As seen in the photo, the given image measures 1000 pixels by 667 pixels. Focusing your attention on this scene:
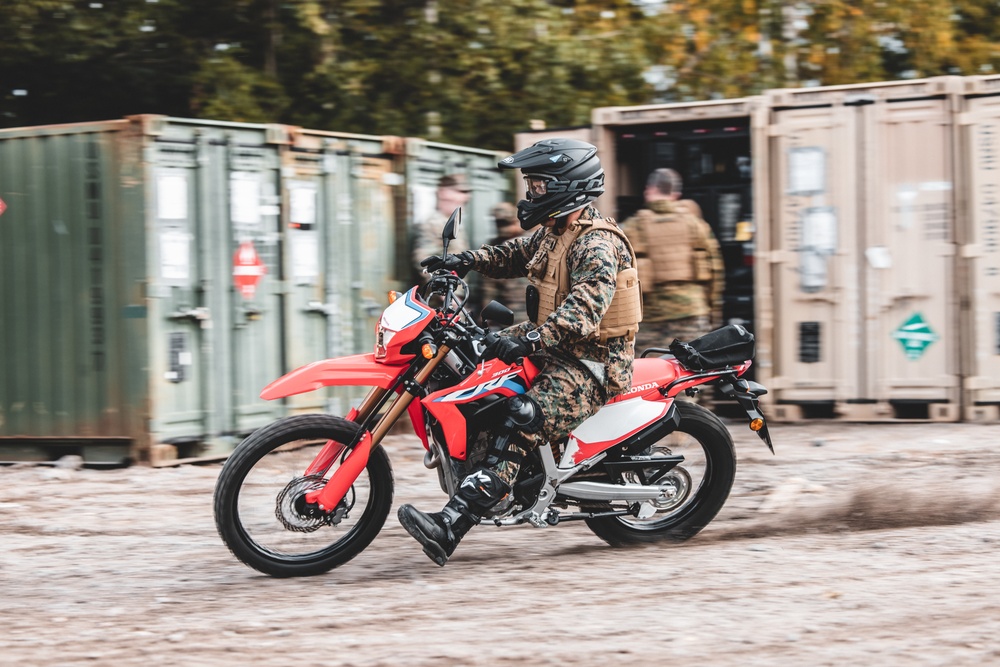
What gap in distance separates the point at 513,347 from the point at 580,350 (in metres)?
0.48

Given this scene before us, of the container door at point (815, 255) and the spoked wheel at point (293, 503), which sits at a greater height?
the container door at point (815, 255)

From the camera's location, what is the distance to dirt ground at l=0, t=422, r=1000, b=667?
4.29m

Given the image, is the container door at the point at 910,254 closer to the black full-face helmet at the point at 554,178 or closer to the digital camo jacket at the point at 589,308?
the digital camo jacket at the point at 589,308

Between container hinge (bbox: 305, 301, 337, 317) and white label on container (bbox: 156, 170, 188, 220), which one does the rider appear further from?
container hinge (bbox: 305, 301, 337, 317)

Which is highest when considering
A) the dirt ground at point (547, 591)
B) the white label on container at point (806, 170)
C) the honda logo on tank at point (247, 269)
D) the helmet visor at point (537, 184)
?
the white label on container at point (806, 170)

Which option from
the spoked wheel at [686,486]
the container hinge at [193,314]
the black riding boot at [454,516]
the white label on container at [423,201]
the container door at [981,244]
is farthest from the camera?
the white label on container at [423,201]

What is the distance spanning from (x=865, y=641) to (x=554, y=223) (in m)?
2.23

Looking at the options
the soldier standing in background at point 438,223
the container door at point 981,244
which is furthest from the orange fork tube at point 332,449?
the container door at point 981,244

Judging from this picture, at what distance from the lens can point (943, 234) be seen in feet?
31.9

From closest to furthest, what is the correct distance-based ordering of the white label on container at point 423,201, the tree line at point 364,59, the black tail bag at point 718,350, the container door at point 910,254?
the black tail bag at point 718,350
the container door at point 910,254
the white label on container at point 423,201
the tree line at point 364,59

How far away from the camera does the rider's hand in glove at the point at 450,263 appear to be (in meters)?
5.43

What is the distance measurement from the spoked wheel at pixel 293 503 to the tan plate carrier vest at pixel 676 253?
4.40 m

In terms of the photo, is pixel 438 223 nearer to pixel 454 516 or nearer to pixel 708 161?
pixel 708 161

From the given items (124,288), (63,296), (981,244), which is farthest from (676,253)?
(63,296)
